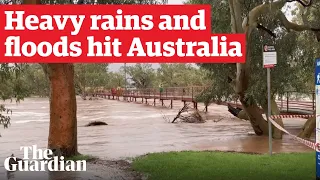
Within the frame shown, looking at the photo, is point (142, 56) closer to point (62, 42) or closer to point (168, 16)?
point (168, 16)

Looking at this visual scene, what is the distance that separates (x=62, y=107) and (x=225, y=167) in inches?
177

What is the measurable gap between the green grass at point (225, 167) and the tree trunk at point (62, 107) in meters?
2.10

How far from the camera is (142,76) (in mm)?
94250

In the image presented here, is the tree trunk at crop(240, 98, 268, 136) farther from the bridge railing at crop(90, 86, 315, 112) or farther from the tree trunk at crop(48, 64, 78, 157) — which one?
the tree trunk at crop(48, 64, 78, 157)

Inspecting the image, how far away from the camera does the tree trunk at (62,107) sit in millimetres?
11305

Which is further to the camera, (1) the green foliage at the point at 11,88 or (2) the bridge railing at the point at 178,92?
(2) the bridge railing at the point at 178,92

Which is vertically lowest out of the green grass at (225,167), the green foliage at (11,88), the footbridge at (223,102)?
the green grass at (225,167)

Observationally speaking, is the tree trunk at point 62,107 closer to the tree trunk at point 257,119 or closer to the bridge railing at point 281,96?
the tree trunk at point 257,119

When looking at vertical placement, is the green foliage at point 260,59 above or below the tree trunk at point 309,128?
above

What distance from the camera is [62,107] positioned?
37.1 feet

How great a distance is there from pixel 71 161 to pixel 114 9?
14.6 ft

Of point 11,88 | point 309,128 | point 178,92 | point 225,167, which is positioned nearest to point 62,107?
point 11,88

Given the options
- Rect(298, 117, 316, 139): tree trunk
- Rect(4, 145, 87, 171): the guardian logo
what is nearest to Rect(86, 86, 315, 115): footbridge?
Rect(298, 117, 316, 139): tree trunk

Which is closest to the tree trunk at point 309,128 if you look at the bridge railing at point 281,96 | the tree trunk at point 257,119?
the tree trunk at point 257,119
